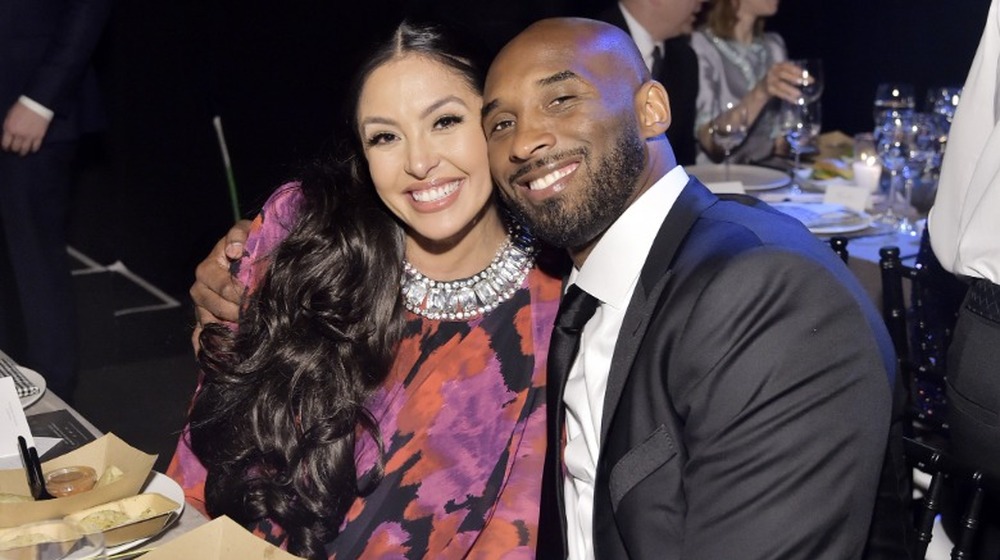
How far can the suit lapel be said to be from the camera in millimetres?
1663

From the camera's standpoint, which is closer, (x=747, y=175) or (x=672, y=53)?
(x=747, y=175)

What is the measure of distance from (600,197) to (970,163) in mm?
866

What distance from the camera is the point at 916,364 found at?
2.56m

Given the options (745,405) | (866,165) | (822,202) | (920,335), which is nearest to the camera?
(745,405)

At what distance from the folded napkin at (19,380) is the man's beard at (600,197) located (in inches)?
39.2

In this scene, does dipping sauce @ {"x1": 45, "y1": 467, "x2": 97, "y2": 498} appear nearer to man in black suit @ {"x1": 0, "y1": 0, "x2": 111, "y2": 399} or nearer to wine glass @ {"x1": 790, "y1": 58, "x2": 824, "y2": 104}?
man in black suit @ {"x1": 0, "y1": 0, "x2": 111, "y2": 399}

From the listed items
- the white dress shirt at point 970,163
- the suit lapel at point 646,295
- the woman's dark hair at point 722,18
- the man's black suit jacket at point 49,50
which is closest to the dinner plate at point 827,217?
the white dress shirt at point 970,163

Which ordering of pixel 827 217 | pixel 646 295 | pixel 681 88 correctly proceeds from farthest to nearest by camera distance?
pixel 681 88, pixel 827 217, pixel 646 295

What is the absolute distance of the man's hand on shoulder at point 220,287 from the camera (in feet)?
7.54

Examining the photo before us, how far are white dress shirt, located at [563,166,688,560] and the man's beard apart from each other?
2 cm

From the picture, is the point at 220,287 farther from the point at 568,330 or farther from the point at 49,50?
the point at 49,50

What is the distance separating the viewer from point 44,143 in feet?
14.3

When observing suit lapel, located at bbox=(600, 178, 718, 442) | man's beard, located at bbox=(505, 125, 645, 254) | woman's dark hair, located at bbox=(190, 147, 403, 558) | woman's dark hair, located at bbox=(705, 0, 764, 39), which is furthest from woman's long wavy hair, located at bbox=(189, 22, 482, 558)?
woman's dark hair, located at bbox=(705, 0, 764, 39)

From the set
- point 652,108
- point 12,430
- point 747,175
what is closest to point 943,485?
point 652,108
